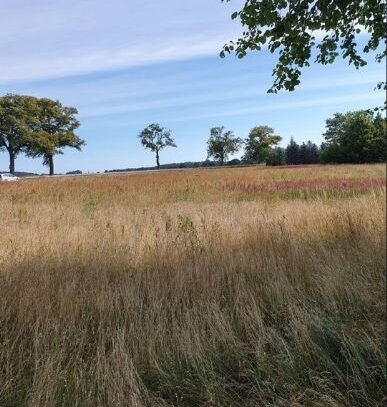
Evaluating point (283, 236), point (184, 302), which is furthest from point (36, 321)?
point (283, 236)

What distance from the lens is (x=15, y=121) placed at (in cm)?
5512

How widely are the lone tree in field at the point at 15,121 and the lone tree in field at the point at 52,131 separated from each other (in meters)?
1.49

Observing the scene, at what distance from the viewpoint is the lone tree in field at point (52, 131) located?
59562mm

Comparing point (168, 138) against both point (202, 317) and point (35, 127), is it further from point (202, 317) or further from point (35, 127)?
point (202, 317)

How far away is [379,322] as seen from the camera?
355cm

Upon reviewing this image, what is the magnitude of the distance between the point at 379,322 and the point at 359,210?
107 inches

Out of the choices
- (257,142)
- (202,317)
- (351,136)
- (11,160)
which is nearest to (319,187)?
(351,136)

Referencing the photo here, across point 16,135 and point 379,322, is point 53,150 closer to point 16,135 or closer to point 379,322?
point 16,135

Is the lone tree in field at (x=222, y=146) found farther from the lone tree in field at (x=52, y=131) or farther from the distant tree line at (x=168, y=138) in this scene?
the lone tree in field at (x=52, y=131)

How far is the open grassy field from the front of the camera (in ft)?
9.40

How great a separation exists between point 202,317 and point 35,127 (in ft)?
206

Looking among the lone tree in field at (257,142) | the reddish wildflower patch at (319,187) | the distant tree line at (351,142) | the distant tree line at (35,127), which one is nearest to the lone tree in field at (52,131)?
the distant tree line at (35,127)

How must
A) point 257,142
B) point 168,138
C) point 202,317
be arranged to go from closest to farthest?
point 202,317 < point 168,138 < point 257,142

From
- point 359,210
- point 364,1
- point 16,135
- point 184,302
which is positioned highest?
point 16,135
